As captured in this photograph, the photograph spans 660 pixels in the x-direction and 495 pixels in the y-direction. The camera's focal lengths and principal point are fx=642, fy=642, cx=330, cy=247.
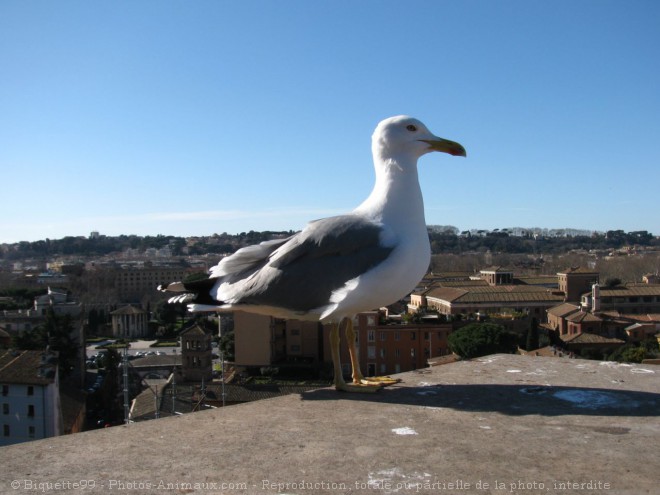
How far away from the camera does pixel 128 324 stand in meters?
42.8

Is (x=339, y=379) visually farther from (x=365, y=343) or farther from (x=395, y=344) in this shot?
(x=395, y=344)

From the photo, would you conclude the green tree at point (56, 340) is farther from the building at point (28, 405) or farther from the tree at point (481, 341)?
Answer: the tree at point (481, 341)

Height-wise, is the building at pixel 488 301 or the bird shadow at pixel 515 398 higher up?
the bird shadow at pixel 515 398

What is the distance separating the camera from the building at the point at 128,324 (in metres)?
42.4

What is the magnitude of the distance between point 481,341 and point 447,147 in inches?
706

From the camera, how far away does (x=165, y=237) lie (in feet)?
454

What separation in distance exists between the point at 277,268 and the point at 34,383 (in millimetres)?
13244

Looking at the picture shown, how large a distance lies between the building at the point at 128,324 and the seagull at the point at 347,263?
136 ft

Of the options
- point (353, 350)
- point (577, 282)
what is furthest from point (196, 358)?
point (577, 282)

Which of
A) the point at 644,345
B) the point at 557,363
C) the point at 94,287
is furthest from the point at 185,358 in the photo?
the point at 94,287

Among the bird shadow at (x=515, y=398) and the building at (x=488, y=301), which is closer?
the bird shadow at (x=515, y=398)

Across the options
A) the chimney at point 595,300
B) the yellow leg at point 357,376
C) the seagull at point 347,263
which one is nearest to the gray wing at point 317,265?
the seagull at point 347,263

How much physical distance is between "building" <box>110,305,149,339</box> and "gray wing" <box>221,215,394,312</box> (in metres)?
41.7

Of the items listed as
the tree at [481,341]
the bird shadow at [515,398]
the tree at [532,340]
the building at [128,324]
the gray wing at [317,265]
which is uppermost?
the gray wing at [317,265]
